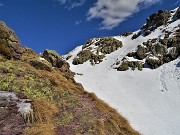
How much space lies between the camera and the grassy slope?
1459 cm

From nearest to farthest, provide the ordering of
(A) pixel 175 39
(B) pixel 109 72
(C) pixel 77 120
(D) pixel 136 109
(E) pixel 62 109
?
1. (C) pixel 77 120
2. (E) pixel 62 109
3. (D) pixel 136 109
4. (B) pixel 109 72
5. (A) pixel 175 39

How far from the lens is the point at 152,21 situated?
3014 inches

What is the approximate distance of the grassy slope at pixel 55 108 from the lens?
14.6 metres

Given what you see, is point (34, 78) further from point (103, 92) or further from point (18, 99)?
point (103, 92)

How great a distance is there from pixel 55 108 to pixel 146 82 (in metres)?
23.4

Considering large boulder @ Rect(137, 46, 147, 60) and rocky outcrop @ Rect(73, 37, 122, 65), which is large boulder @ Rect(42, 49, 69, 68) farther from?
rocky outcrop @ Rect(73, 37, 122, 65)

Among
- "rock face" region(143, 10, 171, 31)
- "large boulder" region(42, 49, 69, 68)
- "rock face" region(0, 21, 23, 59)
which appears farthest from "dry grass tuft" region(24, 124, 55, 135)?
"rock face" region(143, 10, 171, 31)

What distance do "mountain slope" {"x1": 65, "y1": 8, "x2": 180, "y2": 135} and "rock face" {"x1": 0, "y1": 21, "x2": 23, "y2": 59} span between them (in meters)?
11.4

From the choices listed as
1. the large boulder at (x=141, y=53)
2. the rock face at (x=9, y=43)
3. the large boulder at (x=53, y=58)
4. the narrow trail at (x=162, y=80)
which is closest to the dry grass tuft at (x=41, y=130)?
the rock face at (x=9, y=43)

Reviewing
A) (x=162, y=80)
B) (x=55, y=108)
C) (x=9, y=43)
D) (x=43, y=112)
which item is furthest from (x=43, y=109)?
(x=162, y=80)

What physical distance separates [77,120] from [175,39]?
40484 mm

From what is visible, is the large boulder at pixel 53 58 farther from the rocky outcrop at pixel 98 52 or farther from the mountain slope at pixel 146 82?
the rocky outcrop at pixel 98 52

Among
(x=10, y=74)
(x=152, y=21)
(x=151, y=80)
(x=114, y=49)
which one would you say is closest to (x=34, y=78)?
(x=10, y=74)

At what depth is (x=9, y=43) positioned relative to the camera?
26094mm
